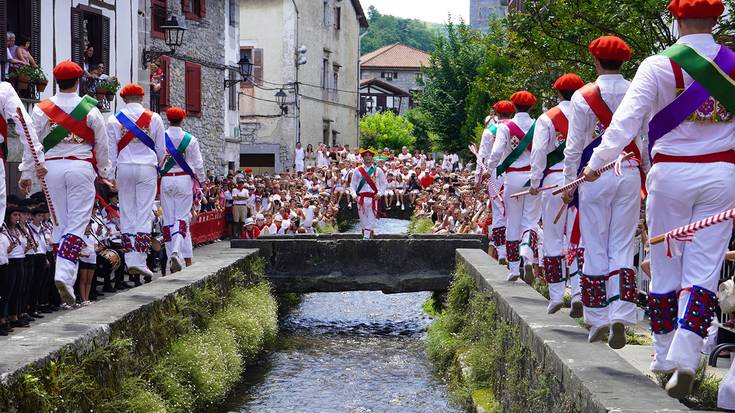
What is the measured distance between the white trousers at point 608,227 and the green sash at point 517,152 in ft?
13.9

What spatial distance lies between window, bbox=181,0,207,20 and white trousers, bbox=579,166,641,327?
28.6 m

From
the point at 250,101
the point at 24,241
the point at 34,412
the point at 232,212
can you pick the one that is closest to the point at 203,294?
the point at 24,241

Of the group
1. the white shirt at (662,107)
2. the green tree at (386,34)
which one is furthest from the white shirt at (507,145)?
the green tree at (386,34)

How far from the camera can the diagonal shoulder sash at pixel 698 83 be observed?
6285 millimetres

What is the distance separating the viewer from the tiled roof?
123125 mm

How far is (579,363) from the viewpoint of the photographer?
703 centimetres

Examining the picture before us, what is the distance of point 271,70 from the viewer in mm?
55062

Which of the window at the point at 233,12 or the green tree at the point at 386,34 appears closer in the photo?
the window at the point at 233,12

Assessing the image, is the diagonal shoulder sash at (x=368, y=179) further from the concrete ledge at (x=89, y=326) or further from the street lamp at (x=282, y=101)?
the street lamp at (x=282, y=101)

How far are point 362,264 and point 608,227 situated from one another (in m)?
12.7

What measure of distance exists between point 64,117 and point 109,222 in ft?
24.0

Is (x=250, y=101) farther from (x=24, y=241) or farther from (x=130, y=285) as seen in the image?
(x=24, y=241)

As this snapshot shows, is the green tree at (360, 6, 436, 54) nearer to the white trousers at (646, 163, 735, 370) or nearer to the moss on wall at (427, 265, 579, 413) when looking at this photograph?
the moss on wall at (427, 265, 579, 413)

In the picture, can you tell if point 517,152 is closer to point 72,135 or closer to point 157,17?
point 72,135
